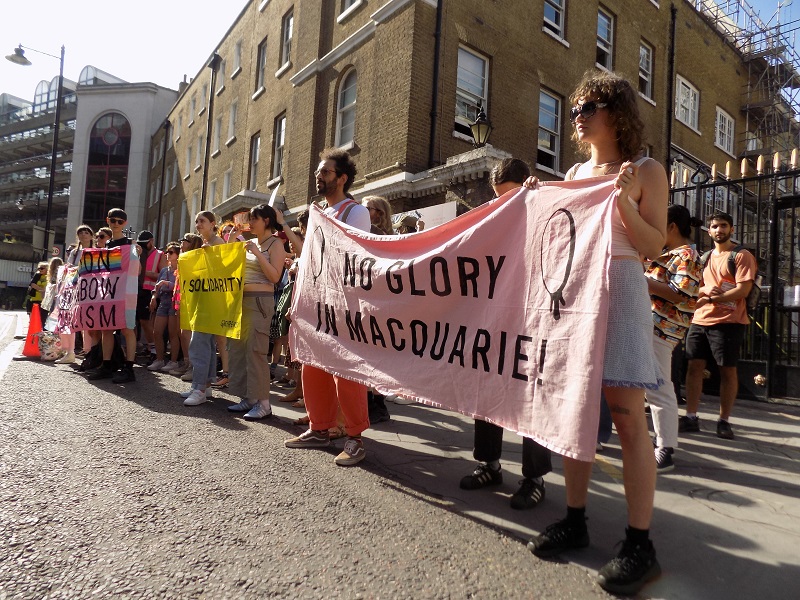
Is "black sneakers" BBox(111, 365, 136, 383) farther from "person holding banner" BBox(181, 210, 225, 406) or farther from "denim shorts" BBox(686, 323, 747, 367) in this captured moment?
"denim shorts" BBox(686, 323, 747, 367)

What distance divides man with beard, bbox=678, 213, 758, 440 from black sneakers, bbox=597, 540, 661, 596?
10.1 feet

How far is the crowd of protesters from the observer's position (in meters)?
2.07

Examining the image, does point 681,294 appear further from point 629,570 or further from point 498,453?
point 629,570

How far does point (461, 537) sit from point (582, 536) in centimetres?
53

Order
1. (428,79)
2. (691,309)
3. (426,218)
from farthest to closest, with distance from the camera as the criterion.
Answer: (428,79)
(426,218)
(691,309)

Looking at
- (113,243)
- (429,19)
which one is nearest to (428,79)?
(429,19)

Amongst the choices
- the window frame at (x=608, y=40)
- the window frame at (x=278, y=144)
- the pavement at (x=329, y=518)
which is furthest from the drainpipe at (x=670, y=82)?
the pavement at (x=329, y=518)

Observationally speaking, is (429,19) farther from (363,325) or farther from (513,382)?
(513,382)

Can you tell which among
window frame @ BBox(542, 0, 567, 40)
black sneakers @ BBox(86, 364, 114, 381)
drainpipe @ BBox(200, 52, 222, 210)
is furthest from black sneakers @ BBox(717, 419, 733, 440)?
drainpipe @ BBox(200, 52, 222, 210)

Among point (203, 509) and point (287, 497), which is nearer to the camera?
point (203, 509)

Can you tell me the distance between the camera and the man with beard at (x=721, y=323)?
4574 millimetres

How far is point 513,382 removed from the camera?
94.7 inches

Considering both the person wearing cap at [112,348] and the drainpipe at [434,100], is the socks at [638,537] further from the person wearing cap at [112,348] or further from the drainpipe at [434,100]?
the drainpipe at [434,100]

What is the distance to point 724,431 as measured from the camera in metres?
4.62
